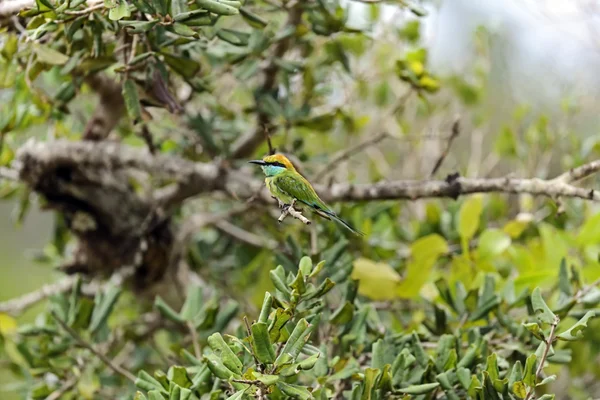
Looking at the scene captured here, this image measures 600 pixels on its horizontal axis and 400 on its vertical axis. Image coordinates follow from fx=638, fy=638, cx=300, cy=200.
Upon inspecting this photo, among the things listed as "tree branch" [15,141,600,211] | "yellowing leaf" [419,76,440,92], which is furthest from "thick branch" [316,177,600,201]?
"yellowing leaf" [419,76,440,92]

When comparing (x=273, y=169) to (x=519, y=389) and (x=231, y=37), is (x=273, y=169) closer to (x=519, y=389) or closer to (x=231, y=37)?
(x=231, y=37)

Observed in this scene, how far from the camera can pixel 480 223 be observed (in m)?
1.21

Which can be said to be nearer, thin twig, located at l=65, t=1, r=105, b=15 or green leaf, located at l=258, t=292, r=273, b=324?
green leaf, located at l=258, t=292, r=273, b=324

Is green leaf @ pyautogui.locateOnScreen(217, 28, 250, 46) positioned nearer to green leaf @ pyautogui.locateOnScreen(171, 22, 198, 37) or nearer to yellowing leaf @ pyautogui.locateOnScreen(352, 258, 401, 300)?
green leaf @ pyautogui.locateOnScreen(171, 22, 198, 37)

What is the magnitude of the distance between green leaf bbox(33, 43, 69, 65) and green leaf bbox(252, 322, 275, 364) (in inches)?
19.0

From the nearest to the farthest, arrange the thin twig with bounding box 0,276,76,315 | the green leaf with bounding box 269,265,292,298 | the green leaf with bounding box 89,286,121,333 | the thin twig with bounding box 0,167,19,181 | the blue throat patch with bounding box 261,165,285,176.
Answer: the green leaf with bounding box 269,265,292,298 → the blue throat patch with bounding box 261,165,285,176 → the green leaf with bounding box 89,286,121,333 → the thin twig with bounding box 0,167,19,181 → the thin twig with bounding box 0,276,76,315

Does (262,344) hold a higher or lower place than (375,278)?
higher

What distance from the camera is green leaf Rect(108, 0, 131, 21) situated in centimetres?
65

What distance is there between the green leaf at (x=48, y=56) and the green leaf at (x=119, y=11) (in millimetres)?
211

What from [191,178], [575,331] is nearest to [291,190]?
[575,331]

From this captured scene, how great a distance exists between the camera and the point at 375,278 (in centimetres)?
104

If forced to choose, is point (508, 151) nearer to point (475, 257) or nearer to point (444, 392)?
point (475, 257)

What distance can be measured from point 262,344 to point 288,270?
1.21 feet

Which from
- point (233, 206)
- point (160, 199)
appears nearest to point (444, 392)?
point (160, 199)
